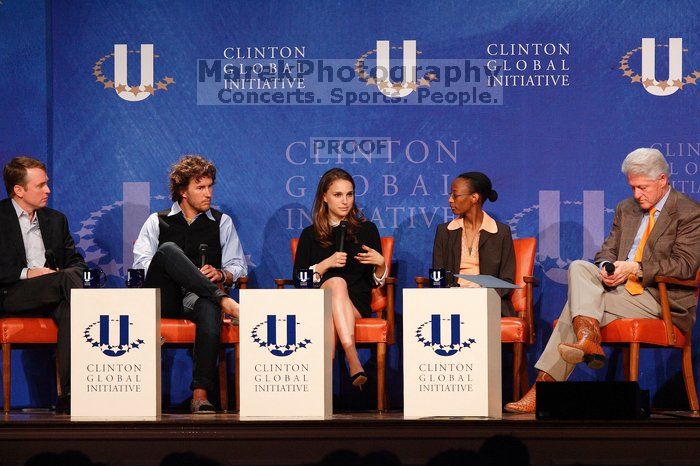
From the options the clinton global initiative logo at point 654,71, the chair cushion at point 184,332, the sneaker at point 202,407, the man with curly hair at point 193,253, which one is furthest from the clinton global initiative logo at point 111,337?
the clinton global initiative logo at point 654,71

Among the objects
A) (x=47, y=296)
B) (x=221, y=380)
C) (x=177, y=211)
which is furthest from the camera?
(x=177, y=211)

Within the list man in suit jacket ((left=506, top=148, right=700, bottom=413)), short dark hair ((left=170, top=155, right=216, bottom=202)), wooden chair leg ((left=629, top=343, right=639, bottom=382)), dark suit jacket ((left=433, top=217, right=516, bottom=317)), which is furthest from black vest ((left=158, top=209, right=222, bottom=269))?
wooden chair leg ((left=629, top=343, right=639, bottom=382))

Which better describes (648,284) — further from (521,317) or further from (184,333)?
(184,333)

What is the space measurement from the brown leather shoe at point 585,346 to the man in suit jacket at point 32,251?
245 centimetres

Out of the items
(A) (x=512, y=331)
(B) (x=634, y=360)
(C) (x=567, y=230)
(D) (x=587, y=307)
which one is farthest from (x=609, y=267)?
(C) (x=567, y=230)

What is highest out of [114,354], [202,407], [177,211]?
[177,211]

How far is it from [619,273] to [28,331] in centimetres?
301

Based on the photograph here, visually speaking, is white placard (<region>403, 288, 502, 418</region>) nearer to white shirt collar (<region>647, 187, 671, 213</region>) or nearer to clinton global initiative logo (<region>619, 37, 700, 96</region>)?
white shirt collar (<region>647, 187, 671, 213</region>)

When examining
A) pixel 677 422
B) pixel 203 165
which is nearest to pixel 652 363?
pixel 677 422

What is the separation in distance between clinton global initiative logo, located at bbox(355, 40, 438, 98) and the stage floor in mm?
2773

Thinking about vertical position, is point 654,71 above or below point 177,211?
above

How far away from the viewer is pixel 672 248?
4.96 metres

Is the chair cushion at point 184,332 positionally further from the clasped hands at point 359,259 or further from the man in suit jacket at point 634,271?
the man in suit jacket at point 634,271

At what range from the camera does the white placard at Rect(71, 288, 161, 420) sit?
4074mm
